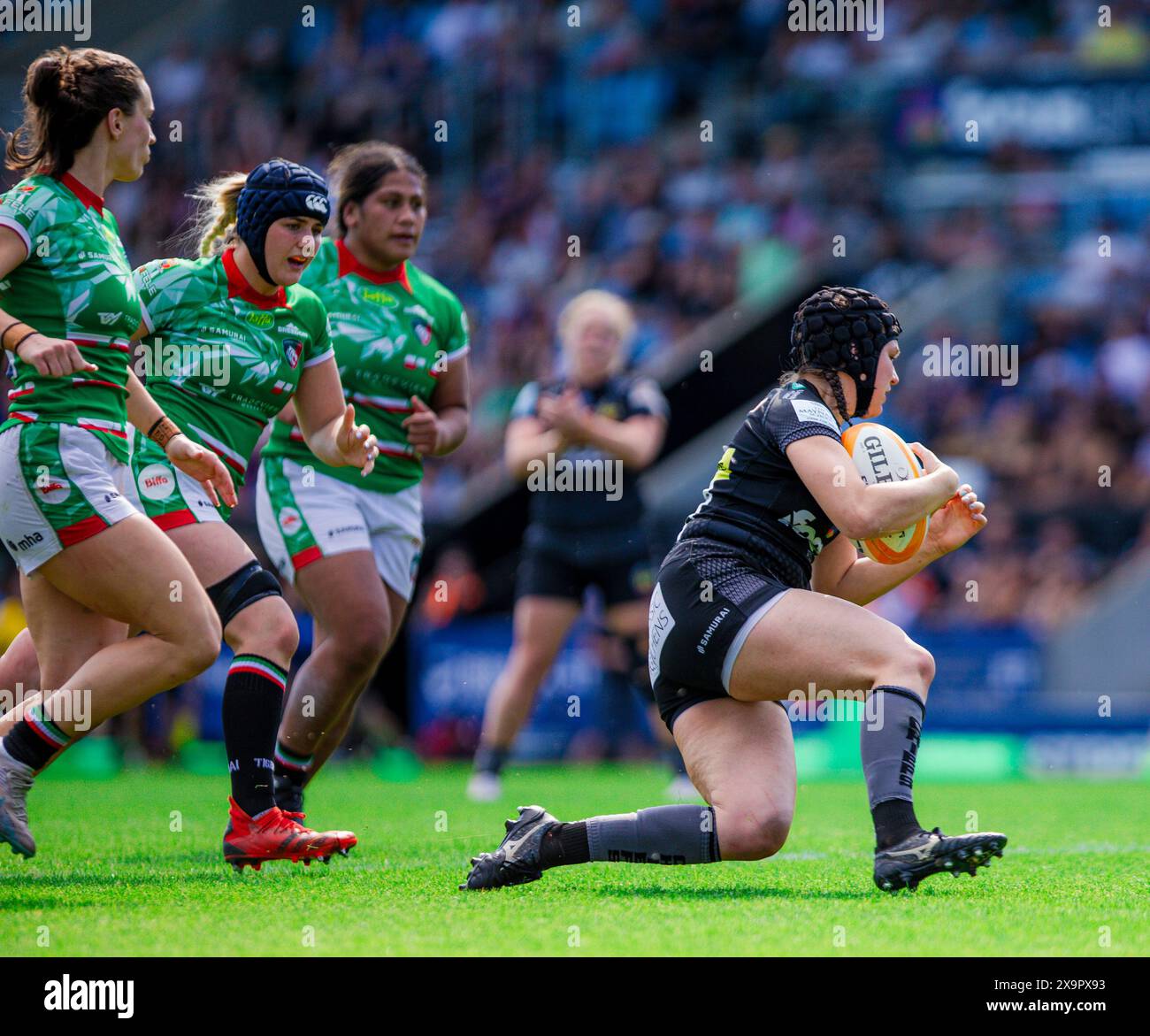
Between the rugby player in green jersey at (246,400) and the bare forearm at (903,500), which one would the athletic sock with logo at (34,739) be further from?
the bare forearm at (903,500)

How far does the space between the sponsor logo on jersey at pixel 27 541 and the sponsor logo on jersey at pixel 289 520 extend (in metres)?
1.61

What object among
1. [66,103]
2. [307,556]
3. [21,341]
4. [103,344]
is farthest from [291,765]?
[66,103]

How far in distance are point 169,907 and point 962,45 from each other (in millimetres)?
17669

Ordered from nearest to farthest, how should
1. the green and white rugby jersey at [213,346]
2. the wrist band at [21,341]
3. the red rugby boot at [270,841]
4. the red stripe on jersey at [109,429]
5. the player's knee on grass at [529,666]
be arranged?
the wrist band at [21,341] < the red stripe on jersey at [109,429] < the red rugby boot at [270,841] < the green and white rugby jersey at [213,346] < the player's knee on grass at [529,666]

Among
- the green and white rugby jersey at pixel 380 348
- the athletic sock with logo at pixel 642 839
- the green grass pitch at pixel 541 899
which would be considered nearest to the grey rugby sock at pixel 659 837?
the athletic sock with logo at pixel 642 839

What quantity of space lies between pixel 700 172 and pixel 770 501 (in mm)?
14808

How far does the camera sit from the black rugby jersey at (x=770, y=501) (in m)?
4.91

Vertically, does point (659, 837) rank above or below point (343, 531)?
below

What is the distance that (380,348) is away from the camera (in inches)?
273

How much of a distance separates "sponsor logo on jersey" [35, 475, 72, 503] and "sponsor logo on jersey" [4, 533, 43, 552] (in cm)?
12

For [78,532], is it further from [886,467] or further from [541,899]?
[886,467]

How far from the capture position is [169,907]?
447 centimetres

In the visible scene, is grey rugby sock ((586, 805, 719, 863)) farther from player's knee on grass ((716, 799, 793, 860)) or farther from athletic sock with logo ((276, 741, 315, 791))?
athletic sock with logo ((276, 741, 315, 791))

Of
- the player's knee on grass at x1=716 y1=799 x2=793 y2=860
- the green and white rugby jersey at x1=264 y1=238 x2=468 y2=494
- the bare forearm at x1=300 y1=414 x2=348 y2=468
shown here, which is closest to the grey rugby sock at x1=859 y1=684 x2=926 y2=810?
the player's knee on grass at x1=716 y1=799 x2=793 y2=860
